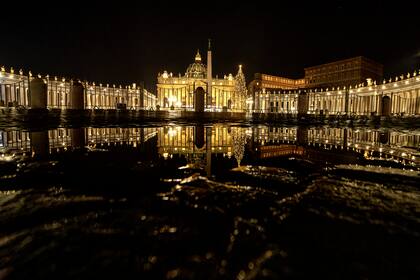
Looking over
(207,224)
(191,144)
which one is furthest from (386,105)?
(207,224)

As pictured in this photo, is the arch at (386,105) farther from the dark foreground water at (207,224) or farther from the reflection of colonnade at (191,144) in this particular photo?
the dark foreground water at (207,224)

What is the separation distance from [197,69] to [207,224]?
344 feet

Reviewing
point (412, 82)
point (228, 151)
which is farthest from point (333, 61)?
point (228, 151)

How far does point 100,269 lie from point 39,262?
429 millimetres

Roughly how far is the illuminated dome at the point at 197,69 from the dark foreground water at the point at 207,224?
99.3 meters

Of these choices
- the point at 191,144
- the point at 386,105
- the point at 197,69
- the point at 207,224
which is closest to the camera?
the point at 207,224

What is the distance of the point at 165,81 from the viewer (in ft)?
319

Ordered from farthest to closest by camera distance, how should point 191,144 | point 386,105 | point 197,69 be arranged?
point 197,69 → point 386,105 → point 191,144

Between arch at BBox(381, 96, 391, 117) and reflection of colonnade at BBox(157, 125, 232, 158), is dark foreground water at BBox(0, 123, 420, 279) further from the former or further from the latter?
arch at BBox(381, 96, 391, 117)

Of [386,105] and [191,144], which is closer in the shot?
[191,144]

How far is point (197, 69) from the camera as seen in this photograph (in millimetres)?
103688

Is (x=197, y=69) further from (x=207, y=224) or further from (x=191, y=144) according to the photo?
(x=207, y=224)

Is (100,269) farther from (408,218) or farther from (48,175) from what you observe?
(48,175)

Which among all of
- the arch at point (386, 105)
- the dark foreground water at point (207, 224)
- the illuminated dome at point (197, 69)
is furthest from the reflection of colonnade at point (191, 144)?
the illuminated dome at point (197, 69)
